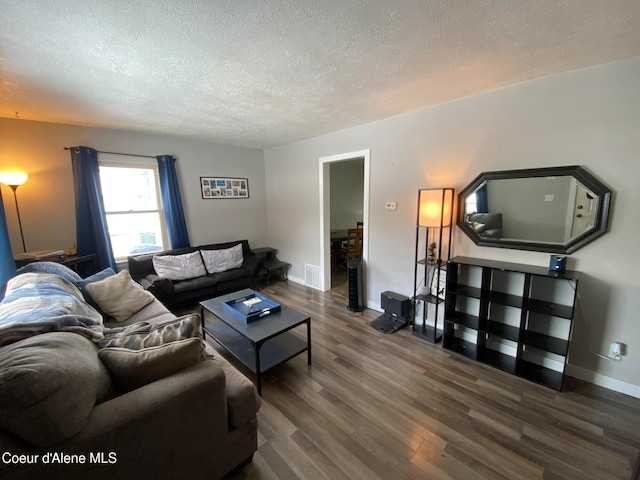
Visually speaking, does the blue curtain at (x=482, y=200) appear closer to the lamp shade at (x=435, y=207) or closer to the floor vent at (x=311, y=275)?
the lamp shade at (x=435, y=207)

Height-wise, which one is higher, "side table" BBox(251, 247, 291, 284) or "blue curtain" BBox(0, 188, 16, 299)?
"blue curtain" BBox(0, 188, 16, 299)

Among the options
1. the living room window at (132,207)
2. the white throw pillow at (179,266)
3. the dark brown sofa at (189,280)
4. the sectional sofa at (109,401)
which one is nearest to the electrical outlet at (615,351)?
the sectional sofa at (109,401)

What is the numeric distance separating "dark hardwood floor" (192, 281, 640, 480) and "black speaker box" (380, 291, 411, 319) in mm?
591

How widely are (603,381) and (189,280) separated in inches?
173

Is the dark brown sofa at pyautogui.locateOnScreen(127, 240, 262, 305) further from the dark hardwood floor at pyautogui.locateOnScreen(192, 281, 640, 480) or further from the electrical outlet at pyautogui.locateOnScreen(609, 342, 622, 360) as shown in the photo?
the electrical outlet at pyautogui.locateOnScreen(609, 342, 622, 360)

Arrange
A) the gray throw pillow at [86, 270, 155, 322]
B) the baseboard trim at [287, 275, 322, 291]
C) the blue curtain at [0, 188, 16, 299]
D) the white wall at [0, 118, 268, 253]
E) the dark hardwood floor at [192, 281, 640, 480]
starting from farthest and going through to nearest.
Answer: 1. the baseboard trim at [287, 275, 322, 291]
2. the white wall at [0, 118, 268, 253]
3. the blue curtain at [0, 188, 16, 299]
4. the gray throw pillow at [86, 270, 155, 322]
5. the dark hardwood floor at [192, 281, 640, 480]

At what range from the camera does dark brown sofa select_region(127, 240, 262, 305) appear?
3277 millimetres

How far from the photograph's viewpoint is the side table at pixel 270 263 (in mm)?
4590

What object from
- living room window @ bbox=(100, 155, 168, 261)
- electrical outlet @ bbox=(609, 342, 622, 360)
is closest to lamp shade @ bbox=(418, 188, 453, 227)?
electrical outlet @ bbox=(609, 342, 622, 360)

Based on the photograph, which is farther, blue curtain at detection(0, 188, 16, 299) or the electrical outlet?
blue curtain at detection(0, 188, 16, 299)

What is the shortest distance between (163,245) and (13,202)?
159cm

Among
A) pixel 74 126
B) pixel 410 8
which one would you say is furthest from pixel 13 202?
→ pixel 410 8

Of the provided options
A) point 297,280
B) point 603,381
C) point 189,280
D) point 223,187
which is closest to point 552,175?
point 603,381

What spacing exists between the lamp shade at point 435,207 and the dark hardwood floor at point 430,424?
1.29 meters
